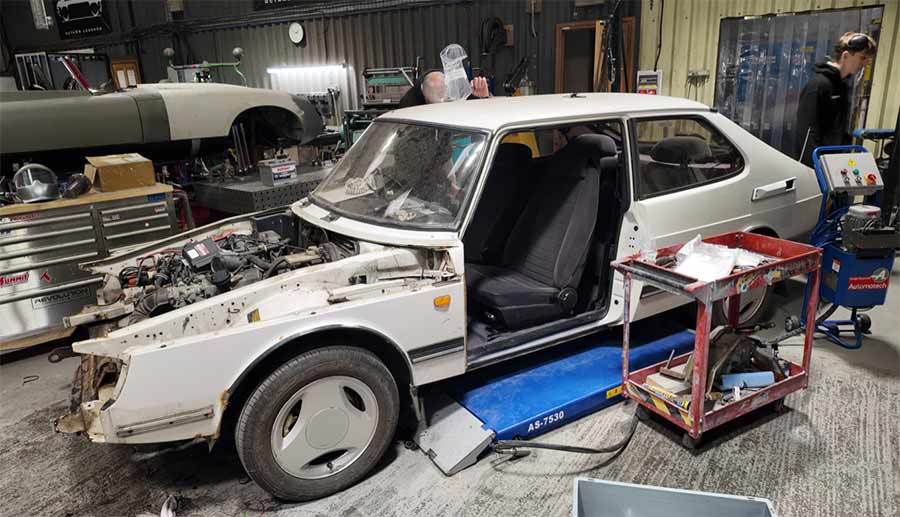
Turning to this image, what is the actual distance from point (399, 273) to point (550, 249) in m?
0.95

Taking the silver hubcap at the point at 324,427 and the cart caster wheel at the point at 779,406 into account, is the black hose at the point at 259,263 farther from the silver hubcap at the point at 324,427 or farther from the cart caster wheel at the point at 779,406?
the cart caster wheel at the point at 779,406

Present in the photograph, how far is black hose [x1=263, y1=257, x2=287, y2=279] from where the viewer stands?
2732 millimetres

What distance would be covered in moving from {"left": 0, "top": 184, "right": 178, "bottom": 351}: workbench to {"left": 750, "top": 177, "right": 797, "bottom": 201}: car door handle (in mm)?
4083

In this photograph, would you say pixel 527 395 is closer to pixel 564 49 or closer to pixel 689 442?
pixel 689 442

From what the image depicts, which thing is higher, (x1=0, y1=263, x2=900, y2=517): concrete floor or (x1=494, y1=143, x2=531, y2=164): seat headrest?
(x1=494, y1=143, x2=531, y2=164): seat headrest

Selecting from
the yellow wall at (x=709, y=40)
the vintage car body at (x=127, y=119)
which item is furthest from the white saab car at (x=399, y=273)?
the yellow wall at (x=709, y=40)

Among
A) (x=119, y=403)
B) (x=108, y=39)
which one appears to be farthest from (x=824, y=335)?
(x=108, y=39)

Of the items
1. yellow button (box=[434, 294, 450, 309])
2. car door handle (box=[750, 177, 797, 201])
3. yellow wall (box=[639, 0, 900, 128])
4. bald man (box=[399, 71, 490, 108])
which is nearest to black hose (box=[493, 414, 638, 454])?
yellow button (box=[434, 294, 450, 309])

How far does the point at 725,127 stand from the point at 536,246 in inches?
59.3

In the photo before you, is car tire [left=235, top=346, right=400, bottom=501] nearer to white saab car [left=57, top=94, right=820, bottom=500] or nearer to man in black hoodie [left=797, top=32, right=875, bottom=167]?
white saab car [left=57, top=94, right=820, bottom=500]

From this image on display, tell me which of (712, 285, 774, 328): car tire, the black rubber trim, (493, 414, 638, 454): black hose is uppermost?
the black rubber trim

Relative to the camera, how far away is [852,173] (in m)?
3.78

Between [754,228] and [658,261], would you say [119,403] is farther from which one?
[754,228]

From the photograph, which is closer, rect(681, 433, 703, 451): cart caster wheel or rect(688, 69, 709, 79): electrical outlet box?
rect(681, 433, 703, 451): cart caster wheel
